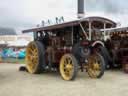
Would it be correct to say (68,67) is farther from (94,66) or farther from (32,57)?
(32,57)

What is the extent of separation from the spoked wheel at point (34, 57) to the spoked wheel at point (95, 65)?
2.29m

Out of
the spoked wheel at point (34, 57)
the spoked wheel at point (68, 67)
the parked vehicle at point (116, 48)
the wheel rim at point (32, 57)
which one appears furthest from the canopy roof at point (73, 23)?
the parked vehicle at point (116, 48)

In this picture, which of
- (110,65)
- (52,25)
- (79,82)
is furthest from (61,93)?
(110,65)

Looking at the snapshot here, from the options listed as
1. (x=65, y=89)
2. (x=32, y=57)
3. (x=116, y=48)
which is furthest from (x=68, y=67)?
(x=116, y=48)

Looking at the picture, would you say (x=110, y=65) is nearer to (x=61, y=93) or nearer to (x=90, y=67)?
(x=90, y=67)

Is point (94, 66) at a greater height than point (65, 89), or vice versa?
point (94, 66)

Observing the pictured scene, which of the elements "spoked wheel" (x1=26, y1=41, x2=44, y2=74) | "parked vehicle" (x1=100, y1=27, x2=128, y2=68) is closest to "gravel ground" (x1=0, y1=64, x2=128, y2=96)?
"spoked wheel" (x1=26, y1=41, x2=44, y2=74)

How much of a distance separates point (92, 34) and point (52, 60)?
2.13m

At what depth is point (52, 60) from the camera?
13.0 meters

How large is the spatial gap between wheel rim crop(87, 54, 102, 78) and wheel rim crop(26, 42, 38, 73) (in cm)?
270

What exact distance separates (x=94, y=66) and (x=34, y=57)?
10.5 ft

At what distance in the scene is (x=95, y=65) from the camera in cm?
1210

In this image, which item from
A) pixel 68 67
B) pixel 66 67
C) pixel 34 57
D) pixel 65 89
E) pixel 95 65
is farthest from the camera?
pixel 34 57

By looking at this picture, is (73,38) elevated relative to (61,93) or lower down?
elevated
